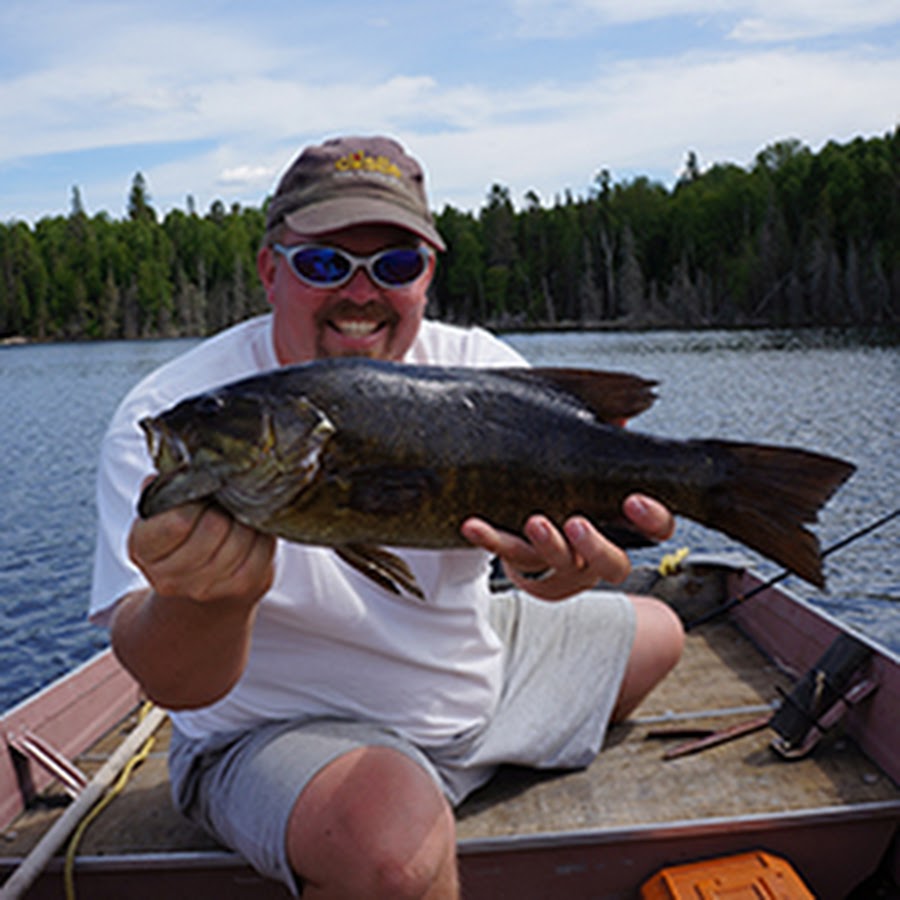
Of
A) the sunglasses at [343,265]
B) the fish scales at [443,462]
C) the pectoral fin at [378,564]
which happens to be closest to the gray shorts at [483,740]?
the pectoral fin at [378,564]

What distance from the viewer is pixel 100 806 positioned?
4602mm

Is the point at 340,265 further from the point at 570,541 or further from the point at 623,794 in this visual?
the point at 623,794

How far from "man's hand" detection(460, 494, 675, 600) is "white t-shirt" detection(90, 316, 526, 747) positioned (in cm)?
67

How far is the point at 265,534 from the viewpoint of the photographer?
107 inches

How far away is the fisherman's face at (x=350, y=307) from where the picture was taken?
3.72 m

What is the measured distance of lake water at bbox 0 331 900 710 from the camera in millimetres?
13391

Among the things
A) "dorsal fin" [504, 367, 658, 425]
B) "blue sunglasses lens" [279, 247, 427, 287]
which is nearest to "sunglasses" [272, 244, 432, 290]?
"blue sunglasses lens" [279, 247, 427, 287]

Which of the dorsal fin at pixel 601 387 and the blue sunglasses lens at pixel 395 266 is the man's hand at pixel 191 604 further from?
the blue sunglasses lens at pixel 395 266

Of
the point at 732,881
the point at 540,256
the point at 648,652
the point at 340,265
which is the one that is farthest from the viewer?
the point at 540,256

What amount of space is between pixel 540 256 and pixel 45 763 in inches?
5226

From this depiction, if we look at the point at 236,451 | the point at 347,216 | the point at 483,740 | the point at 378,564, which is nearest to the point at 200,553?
the point at 236,451

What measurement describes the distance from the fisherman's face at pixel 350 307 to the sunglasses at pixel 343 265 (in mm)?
19

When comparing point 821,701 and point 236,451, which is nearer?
point 236,451

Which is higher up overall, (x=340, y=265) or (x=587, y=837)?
(x=340, y=265)
